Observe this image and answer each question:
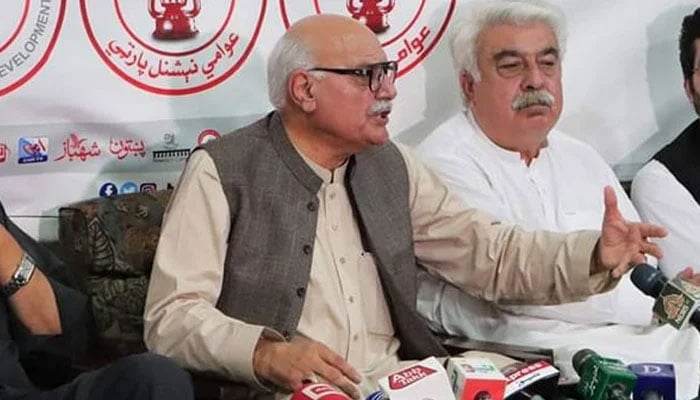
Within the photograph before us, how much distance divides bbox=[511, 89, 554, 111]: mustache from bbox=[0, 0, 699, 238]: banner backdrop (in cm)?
37

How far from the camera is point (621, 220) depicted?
2691 millimetres

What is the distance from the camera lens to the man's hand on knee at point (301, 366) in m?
2.30

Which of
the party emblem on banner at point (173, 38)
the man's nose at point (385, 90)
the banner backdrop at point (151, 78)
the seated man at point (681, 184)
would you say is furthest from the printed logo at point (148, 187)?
the seated man at point (681, 184)

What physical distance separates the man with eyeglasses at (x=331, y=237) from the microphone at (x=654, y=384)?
58 cm

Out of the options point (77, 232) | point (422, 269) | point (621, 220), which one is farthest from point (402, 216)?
point (77, 232)

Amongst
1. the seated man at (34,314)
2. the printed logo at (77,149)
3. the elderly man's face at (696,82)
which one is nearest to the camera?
the seated man at (34,314)

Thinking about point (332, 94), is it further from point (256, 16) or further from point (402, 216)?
point (256, 16)

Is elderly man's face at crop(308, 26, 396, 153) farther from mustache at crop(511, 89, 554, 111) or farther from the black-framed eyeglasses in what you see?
mustache at crop(511, 89, 554, 111)

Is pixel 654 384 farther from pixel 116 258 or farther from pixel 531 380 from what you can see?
pixel 116 258

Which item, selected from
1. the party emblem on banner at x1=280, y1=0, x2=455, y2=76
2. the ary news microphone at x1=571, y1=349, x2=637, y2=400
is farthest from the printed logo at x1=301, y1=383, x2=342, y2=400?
the party emblem on banner at x1=280, y1=0, x2=455, y2=76

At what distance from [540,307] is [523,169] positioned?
1.27ft

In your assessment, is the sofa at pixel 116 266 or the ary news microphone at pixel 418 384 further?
the sofa at pixel 116 266

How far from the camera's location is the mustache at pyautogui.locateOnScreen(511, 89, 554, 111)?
128 inches

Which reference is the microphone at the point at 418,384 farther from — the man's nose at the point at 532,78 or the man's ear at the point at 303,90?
the man's nose at the point at 532,78
